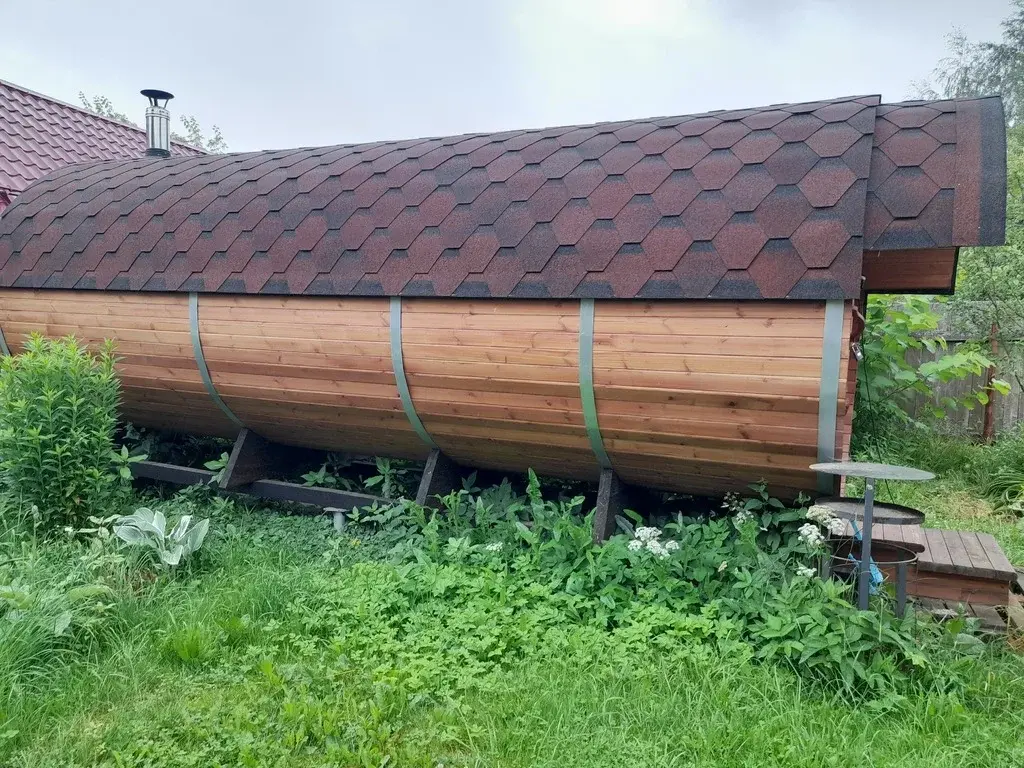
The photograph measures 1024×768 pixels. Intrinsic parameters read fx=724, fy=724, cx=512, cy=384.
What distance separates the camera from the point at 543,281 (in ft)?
11.7

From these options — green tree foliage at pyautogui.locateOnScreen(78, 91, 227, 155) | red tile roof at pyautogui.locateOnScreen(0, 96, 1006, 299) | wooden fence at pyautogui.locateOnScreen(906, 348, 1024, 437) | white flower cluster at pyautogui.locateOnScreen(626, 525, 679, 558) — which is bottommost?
white flower cluster at pyautogui.locateOnScreen(626, 525, 679, 558)

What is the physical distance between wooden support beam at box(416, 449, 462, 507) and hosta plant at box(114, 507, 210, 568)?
3.93 ft

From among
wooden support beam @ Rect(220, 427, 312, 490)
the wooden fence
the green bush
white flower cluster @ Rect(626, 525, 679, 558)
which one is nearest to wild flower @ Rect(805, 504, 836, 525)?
white flower cluster @ Rect(626, 525, 679, 558)

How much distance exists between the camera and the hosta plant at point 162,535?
3.77m

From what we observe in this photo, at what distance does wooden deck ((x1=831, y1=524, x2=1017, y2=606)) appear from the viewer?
3.35 m

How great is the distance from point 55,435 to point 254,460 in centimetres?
119

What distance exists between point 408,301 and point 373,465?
162 cm

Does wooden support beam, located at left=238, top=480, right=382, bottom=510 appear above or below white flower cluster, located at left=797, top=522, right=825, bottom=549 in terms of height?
below

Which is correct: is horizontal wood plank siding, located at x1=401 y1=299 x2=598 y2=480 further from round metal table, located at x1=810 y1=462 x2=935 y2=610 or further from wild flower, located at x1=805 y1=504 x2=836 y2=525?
round metal table, located at x1=810 y1=462 x2=935 y2=610

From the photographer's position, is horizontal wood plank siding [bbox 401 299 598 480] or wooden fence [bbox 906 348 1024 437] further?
wooden fence [bbox 906 348 1024 437]

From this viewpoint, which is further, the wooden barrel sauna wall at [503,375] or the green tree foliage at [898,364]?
the green tree foliage at [898,364]

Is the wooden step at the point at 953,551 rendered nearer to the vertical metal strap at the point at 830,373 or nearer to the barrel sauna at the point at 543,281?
the vertical metal strap at the point at 830,373

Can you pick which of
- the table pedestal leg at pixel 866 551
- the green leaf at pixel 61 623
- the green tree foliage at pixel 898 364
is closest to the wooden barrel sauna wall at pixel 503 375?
the table pedestal leg at pixel 866 551

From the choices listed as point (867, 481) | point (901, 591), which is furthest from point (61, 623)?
point (901, 591)
